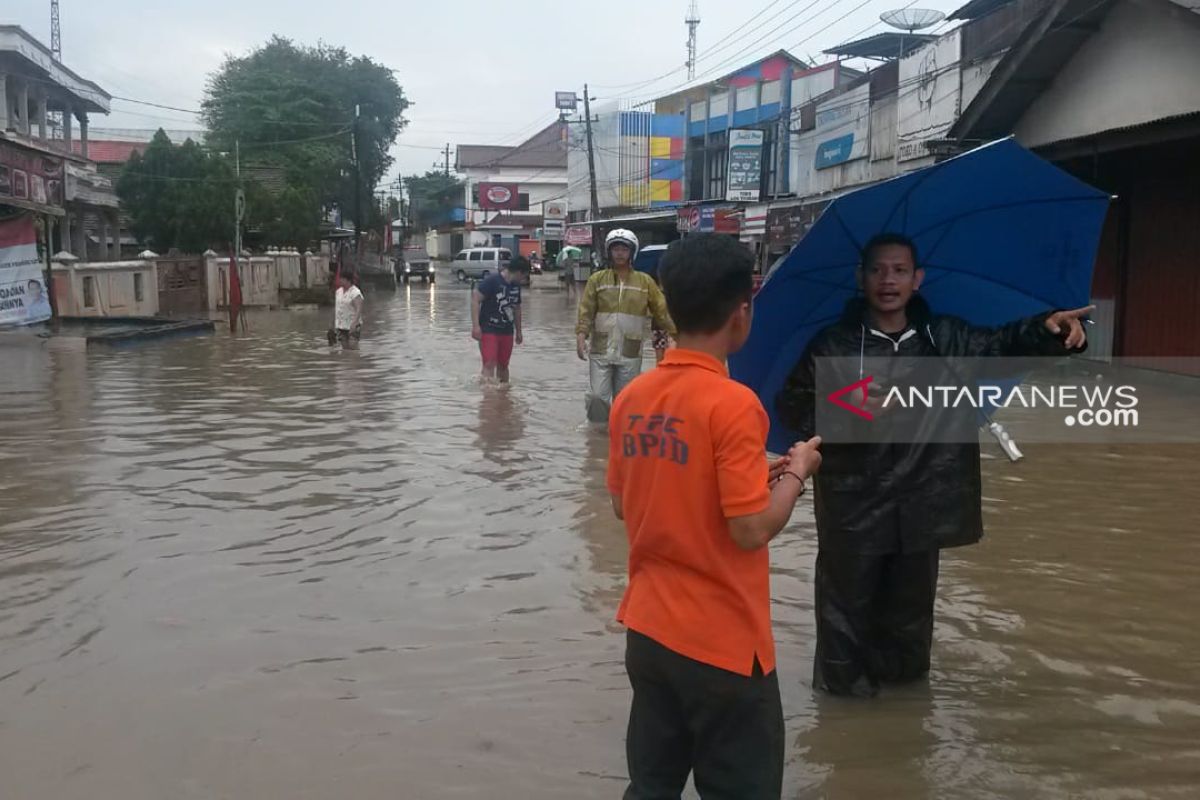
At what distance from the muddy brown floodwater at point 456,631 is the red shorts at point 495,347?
2.84m

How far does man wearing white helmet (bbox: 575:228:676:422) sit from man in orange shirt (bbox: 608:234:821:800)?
614 cm

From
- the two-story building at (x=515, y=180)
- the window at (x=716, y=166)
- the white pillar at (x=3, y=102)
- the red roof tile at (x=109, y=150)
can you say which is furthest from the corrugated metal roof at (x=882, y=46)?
the two-story building at (x=515, y=180)

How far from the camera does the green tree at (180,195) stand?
3575 cm

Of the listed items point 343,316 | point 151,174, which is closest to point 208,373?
point 343,316

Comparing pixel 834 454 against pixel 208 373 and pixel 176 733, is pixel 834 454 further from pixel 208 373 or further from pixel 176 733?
pixel 208 373

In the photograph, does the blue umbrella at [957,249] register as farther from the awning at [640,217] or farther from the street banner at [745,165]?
the awning at [640,217]

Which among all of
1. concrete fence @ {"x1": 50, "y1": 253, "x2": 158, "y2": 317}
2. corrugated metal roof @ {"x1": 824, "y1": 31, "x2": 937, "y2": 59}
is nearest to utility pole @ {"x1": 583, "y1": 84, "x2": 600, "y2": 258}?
corrugated metal roof @ {"x1": 824, "y1": 31, "x2": 937, "y2": 59}

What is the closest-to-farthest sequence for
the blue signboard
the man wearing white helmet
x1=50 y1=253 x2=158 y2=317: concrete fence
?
the man wearing white helmet, x1=50 y1=253 x2=158 y2=317: concrete fence, the blue signboard

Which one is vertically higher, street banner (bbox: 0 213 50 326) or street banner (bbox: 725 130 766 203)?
street banner (bbox: 725 130 766 203)

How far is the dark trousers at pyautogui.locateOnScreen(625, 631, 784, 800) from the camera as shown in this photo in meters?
2.40

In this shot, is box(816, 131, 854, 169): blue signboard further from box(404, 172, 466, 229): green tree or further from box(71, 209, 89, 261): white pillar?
box(404, 172, 466, 229): green tree

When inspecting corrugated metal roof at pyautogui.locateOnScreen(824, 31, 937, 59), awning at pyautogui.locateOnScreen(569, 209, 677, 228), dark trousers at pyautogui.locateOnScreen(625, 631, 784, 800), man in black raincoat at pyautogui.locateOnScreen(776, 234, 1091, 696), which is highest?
corrugated metal roof at pyautogui.locateOnScreen(824, 31, 937, 59)

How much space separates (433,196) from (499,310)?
82.0 m

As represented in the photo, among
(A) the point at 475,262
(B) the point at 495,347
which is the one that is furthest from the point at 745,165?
(A) the point at 475,262
